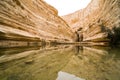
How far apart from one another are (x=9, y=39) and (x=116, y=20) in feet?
38.4

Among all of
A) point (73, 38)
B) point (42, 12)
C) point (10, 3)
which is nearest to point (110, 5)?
point (42, 12)

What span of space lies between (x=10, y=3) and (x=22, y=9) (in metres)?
2.42

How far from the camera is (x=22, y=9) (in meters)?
14.4

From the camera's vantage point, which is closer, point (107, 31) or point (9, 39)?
point (9, 39)

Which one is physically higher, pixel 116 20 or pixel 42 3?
pixel 42 3

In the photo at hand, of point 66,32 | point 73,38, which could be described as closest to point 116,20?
point 66,32

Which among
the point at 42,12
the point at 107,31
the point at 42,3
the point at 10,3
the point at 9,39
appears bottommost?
the point at 9,39

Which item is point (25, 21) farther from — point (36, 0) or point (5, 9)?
point (36, 0)

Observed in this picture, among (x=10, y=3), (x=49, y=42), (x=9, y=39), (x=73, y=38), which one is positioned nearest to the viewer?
(x=9, y=39)

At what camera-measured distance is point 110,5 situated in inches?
757

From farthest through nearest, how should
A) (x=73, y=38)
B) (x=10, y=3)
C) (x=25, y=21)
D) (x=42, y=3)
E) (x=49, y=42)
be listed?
(x=73, y=38)
(x=42, y=3)
(x=49, y=42)
(x=25, y=21)
(x=10, y=3)

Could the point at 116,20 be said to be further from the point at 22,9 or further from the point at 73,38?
the point at 73,38

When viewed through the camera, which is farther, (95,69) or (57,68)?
(57,68)

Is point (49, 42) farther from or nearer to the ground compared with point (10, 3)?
nearer to the ground
